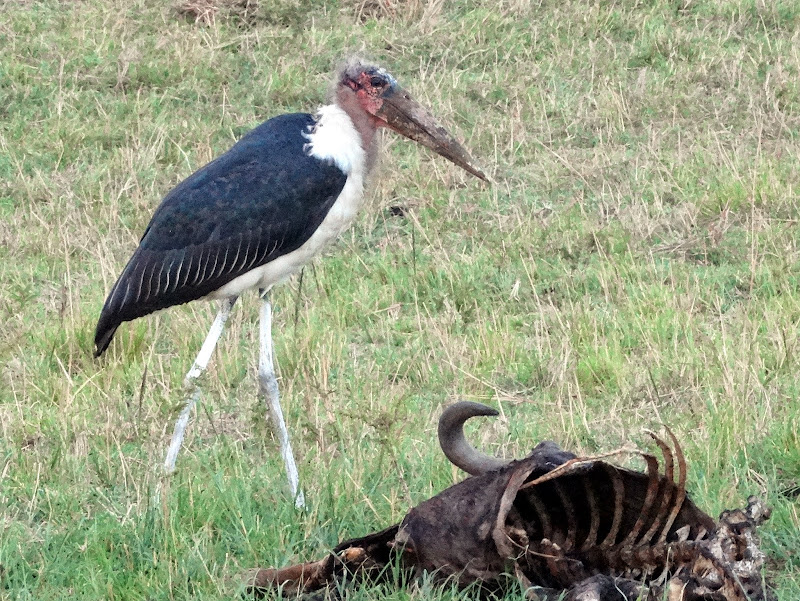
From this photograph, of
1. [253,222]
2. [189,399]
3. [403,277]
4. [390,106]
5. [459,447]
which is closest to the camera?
[459,447]

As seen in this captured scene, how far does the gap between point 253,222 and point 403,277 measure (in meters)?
1.79

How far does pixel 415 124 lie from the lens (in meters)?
4.60

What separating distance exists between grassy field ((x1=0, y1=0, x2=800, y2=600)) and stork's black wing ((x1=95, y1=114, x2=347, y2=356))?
422mm

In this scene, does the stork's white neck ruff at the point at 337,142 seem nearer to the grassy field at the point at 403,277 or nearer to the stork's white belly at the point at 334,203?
the stork's white belly at the point at 334,203

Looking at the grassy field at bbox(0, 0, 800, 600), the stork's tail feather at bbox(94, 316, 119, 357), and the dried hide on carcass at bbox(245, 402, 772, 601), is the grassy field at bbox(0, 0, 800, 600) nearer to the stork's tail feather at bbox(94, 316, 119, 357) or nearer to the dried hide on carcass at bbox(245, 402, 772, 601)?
the dried hide on carcass at bbox(245, 402, 772, 601)

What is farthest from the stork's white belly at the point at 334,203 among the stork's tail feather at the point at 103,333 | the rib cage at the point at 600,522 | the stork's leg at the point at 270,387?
the rib cage at the point at 600,522

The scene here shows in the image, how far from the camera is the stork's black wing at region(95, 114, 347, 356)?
4.22 meters

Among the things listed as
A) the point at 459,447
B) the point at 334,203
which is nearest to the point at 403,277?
the point at 334,203

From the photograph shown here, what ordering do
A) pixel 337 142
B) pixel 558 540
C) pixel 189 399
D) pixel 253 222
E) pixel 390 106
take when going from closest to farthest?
1. pixel 558 540
2. pixel 189 399
3. pixel 253 222
4. pixel 337 142
5. pixel 390 106

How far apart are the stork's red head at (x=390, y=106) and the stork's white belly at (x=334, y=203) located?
0.14 metres

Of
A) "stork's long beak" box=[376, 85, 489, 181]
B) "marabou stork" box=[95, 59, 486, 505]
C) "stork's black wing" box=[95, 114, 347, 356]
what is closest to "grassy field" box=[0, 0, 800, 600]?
"stork's long beak" box=[376, 85, 489, 181]

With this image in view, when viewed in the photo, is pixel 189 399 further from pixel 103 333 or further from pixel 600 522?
pixel 600 522

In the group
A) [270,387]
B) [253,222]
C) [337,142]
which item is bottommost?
[270,387]

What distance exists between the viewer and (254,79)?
330 inches
